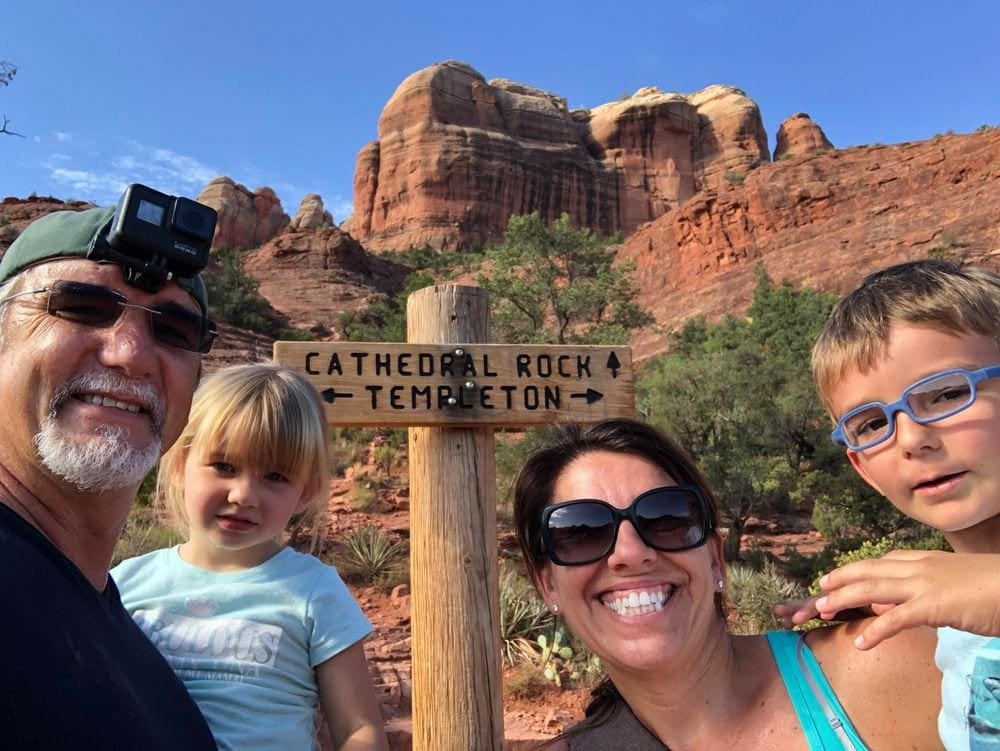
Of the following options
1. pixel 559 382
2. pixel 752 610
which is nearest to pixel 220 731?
pixel 559 382

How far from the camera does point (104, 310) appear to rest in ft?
4.64

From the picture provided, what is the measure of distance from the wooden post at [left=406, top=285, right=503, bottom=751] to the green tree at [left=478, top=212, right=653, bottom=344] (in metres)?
13.2

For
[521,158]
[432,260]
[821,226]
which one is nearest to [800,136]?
[521,158]

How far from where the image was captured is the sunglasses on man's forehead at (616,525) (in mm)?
1455

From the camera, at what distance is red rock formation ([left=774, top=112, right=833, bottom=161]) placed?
64.1 m

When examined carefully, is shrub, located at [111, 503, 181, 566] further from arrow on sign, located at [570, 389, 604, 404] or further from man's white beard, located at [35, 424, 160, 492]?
man's white beard, located at [35, 424, 160, 492]

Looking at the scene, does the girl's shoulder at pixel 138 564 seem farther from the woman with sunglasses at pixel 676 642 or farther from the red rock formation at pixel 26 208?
the red rock formation at pixel 26 208

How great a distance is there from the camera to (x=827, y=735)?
1212mm

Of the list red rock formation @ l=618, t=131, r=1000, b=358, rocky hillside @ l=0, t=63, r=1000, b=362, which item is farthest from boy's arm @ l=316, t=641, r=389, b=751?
red rock formation @ l=618, t=131, r=1000, b=358

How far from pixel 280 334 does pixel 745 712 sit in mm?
24240

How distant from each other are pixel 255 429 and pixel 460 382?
887mm

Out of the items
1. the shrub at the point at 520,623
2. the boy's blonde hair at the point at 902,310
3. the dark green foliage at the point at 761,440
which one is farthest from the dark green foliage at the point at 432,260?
the boy's blonde hair at the point at 902,310

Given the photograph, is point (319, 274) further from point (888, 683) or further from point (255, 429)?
point (888, 683)

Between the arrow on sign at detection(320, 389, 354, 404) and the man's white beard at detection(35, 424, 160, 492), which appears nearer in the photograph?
the man's white beard at detection(35, 424, 160, 492)
